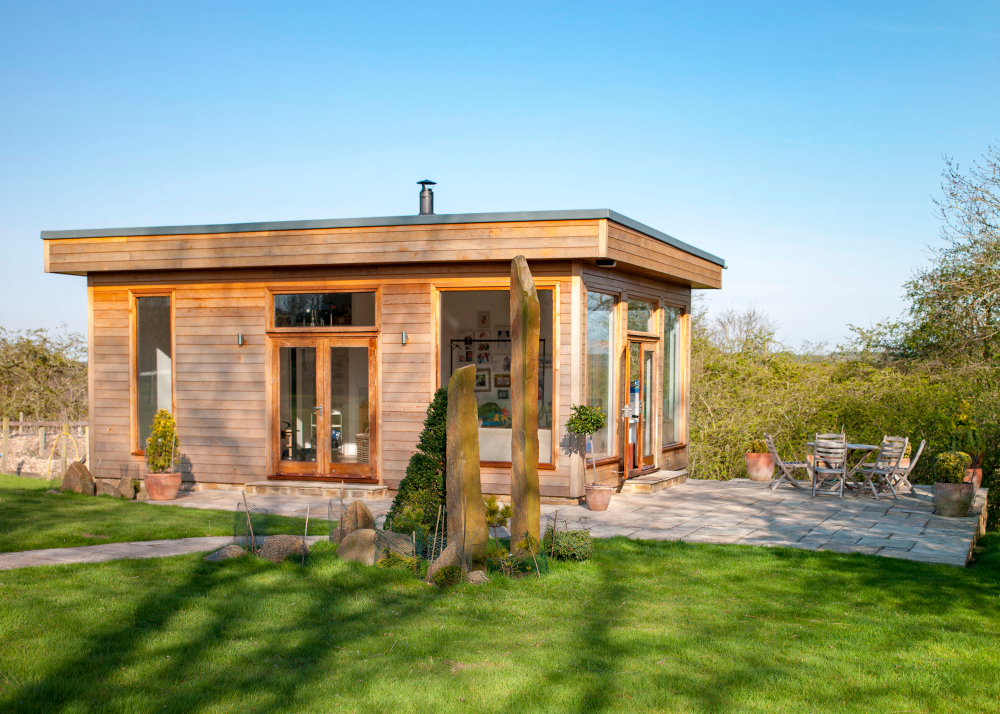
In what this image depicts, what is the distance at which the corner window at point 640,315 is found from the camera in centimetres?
1095

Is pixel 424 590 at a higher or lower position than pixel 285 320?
lower

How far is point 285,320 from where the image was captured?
1068 cm

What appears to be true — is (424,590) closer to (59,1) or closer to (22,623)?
(22,623)

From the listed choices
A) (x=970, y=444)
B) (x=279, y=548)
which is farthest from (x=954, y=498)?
(x=279, y=548)

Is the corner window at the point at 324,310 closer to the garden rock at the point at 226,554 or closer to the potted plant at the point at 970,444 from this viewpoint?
the garden rock at the point at 226,554

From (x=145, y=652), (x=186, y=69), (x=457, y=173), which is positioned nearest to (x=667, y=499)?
(x=457, y=173)

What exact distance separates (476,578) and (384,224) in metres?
5.37

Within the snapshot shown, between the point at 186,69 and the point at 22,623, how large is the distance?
12.1 metres

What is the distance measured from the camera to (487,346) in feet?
42.5

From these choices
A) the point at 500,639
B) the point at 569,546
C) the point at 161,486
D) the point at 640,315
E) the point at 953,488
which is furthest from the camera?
the point at 640,315

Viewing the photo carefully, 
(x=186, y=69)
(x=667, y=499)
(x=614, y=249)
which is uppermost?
(x=186, y=69)

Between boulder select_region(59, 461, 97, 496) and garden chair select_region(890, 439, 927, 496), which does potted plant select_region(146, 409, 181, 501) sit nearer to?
boulder select_region(59, 461, 97, 496)

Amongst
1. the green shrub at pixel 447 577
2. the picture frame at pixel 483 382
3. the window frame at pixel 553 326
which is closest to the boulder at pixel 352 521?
the green shrub at pixel 447 577

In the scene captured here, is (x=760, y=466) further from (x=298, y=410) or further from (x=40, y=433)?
(x=40, y=433)
